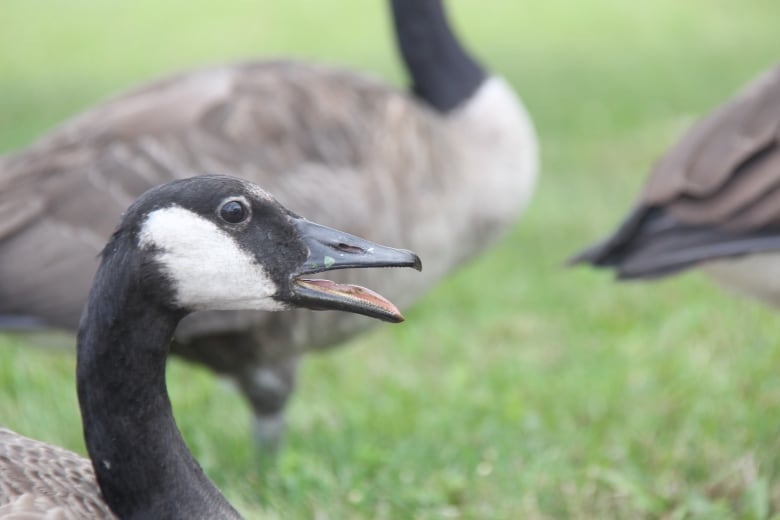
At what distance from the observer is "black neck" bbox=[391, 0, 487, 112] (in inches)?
197

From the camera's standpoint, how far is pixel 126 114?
13.8 feet

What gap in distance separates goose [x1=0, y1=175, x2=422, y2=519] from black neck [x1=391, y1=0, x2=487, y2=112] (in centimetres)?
270

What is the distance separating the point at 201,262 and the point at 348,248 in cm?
31

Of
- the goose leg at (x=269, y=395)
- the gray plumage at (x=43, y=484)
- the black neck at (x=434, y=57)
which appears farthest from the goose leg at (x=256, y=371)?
the black neck at (x=434, y=57)

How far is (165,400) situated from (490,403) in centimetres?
231

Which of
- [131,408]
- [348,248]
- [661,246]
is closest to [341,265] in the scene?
[348,248]

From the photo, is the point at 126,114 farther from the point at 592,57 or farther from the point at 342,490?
the point at 592,57

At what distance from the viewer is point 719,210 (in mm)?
3443

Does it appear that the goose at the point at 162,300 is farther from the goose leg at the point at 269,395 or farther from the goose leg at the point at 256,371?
the goose leg at the point at 269,395

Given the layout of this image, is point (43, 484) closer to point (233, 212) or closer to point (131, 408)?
point (131, 408)

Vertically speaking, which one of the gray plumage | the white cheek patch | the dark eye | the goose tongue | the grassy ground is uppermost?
the dark eye

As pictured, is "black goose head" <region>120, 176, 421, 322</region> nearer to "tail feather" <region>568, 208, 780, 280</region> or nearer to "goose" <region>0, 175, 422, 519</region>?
"goose" <region>0, 175, 422, 519</region>

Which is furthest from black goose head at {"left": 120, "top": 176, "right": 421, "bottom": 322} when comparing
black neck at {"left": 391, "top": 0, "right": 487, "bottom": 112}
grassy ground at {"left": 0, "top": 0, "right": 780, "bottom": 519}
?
black neck at {"left": 391, "top": 0, "right": 487, "bottom": 112}

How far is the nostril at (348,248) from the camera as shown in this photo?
2.34m
